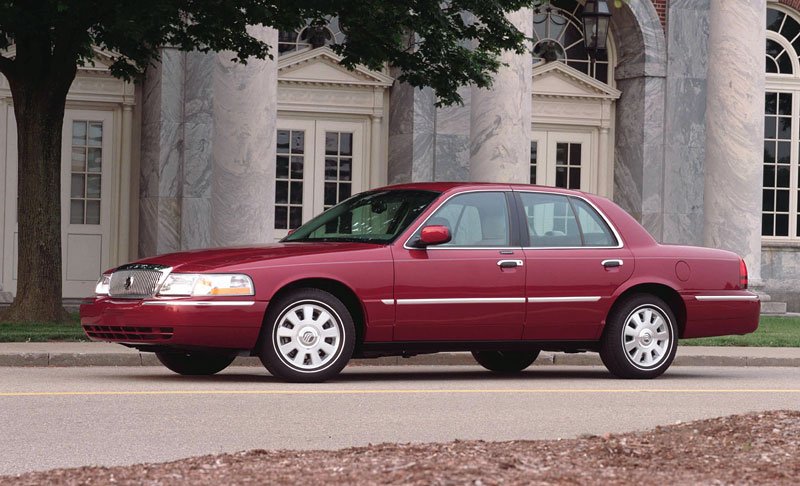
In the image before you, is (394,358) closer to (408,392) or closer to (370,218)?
(370,218)

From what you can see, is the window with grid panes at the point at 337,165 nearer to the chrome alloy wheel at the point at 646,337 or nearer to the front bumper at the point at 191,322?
the chrome alloy wheel at the point at 646,337

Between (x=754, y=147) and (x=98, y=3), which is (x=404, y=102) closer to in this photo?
(x=754, y=147)

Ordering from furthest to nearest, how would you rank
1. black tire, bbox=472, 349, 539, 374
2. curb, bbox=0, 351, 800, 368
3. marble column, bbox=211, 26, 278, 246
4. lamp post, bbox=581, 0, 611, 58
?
lamp post, bbox=581, 0, 611, 58 < marble column, bbox=211, 26, 278, 246 < black tire, bbox=472, 349, 539, 374 < curb, bbox=0, 351, 800, 368

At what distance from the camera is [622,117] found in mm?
24797

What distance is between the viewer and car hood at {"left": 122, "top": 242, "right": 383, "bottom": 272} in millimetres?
11234

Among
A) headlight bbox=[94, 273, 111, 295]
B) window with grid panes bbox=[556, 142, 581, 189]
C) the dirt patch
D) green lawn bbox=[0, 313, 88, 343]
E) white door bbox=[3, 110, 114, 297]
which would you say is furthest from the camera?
window with grid panes bbox=[556, 142, 581, 189]

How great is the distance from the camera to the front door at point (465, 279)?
462 inches

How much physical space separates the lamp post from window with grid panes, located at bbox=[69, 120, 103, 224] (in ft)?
22.9

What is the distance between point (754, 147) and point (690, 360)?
844 cm

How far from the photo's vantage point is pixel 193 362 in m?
12.4

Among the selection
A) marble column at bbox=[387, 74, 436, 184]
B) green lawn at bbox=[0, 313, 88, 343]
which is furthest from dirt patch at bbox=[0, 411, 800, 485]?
marble column at bbox=[387, 74, 436, 184]

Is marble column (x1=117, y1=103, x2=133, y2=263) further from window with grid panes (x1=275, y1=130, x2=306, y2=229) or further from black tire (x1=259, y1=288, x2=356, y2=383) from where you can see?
black tire (x1=259, y1=288, x2=356, y2=383)

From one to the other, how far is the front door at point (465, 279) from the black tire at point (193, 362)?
5.24ft

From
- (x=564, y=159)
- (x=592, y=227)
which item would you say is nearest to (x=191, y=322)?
(x=592, y=227)
